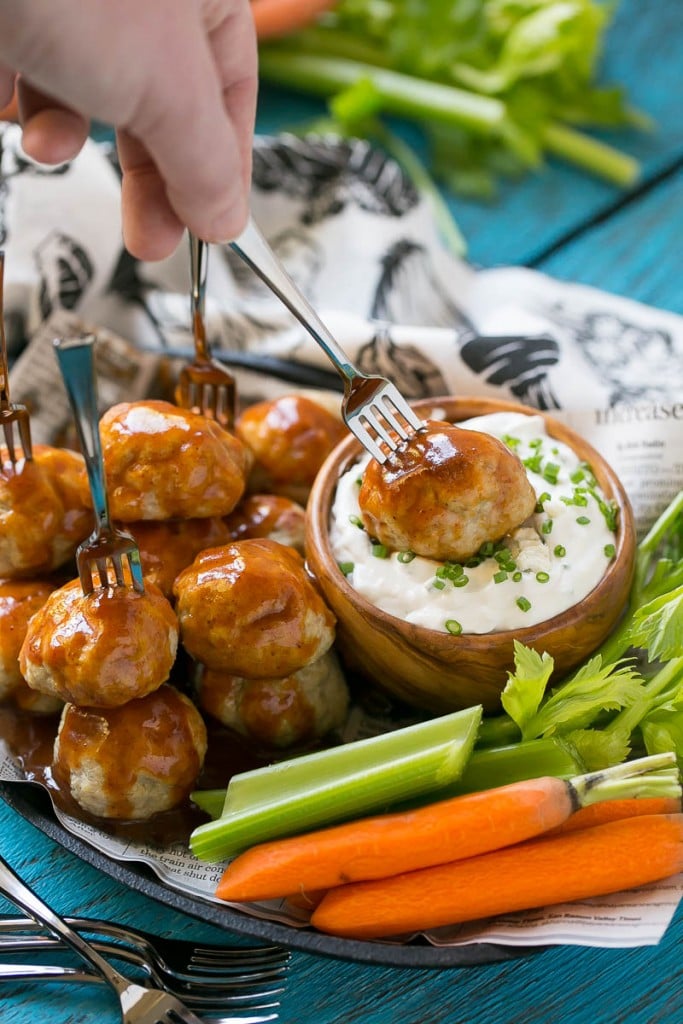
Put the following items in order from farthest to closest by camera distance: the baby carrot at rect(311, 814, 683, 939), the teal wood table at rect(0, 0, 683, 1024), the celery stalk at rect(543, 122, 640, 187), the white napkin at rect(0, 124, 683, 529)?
1. the celery stalk at rect(543, 122, 640, 187)
2. the white napkin at rect(0, 124, 683, 529)
3. the teal wood table at rect(0, 0, 683, 1024)
4. the baby carrot at rect(311, 814, 683, 939)

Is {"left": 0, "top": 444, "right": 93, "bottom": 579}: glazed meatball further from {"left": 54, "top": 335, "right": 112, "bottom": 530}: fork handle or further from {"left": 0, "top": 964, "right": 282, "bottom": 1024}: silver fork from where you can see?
{"left": 0, "top": 964, "right": 282, "bottom": 1024}: silver fork

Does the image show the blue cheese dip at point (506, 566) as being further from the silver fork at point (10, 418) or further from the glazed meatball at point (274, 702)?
the silver fork at point (10, 418)

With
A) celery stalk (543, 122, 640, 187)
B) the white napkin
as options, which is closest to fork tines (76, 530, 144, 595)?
the white napkin

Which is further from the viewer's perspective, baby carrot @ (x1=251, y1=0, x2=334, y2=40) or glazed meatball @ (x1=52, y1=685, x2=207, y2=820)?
baby carrot @ (x1=251, y1=0, x2=334, y2=40)

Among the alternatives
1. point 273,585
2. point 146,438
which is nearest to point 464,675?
point 273,585

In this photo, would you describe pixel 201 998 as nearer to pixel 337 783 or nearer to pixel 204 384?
pixel 337 783

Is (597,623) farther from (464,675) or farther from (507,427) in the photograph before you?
(507,427)

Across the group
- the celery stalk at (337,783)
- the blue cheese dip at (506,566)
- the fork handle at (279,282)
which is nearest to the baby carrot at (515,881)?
the celery stalk at (337,783)
